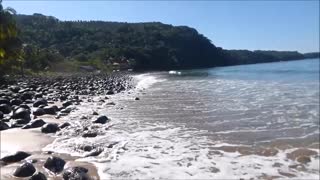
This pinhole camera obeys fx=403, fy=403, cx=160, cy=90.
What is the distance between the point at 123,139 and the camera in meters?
A: 14.5

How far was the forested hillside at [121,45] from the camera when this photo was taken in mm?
115625

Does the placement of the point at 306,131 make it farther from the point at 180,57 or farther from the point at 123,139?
Answer: the point at 180,57

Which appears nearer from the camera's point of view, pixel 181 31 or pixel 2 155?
pixel 2 155

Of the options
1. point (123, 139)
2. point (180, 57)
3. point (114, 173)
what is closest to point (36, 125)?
point (123, 139)

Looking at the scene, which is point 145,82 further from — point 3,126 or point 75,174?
point 75,174

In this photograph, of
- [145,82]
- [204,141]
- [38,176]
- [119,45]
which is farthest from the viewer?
[119,45]

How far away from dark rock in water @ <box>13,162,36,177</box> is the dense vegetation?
239 feet

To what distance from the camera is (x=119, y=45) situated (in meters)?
136

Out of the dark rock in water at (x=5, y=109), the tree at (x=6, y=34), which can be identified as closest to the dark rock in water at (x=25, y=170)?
the tree at (x=6, y=34)

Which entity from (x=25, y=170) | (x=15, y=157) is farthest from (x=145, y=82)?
(x=25, y=170)

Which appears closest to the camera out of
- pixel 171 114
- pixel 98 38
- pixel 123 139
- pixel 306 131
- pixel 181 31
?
pixel 123 139

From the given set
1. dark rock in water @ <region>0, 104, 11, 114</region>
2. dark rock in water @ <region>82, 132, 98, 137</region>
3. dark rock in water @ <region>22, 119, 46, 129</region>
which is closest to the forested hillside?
dark rock in water @ <region>0, 104, 11, 114</region>

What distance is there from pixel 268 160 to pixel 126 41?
446 feet

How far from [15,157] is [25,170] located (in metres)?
1.58
